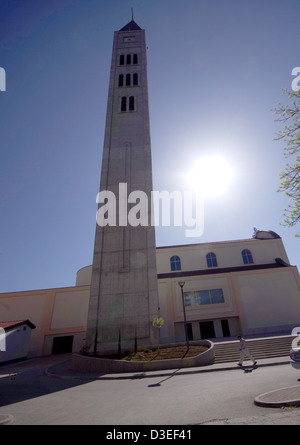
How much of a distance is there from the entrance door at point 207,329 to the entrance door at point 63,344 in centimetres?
1658

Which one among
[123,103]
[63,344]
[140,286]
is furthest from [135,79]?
[63,344]

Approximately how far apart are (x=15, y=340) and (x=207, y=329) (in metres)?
22.0

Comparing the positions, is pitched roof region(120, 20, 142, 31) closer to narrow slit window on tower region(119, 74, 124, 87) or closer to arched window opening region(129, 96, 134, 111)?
narrow slit window on tower region(119, 74, 124, 87)

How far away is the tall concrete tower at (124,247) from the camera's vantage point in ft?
60.8

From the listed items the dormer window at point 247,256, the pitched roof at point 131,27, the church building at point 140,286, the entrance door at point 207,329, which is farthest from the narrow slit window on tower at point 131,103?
the entrance door at point 207,329

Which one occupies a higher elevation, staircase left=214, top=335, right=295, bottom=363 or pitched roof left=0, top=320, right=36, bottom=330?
pitched roof left=0, top=320, right=36, bottom=330

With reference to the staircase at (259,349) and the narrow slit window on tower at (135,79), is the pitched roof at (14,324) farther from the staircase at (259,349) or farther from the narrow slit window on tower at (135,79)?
the narrow slit window on tower at (135,79)

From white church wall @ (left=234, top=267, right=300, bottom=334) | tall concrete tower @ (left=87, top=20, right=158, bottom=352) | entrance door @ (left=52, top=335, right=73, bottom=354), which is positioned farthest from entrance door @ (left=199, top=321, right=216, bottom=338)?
entrance door @ (left=52, top=335, right=73, bottom=354)

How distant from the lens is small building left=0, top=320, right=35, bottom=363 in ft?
74.3

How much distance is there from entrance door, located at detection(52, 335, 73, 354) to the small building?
127 inches

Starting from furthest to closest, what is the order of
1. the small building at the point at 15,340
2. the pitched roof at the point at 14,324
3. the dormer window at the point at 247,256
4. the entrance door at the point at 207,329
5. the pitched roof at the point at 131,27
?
the pitched roof at the point at 131,27 < the dormer window at the point at 247,256 < the entrance door at the point at 207,329 < the pitched roof at the point at 14,324 < the small building at the point at 15,340
